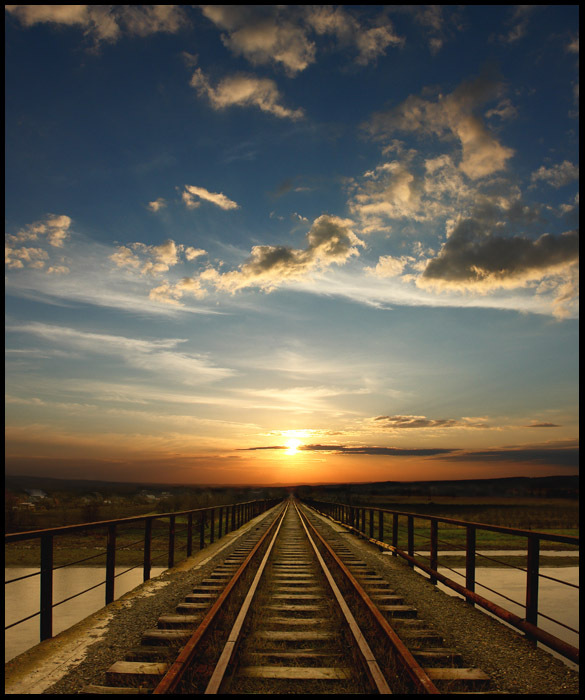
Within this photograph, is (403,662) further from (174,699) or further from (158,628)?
(158,628)

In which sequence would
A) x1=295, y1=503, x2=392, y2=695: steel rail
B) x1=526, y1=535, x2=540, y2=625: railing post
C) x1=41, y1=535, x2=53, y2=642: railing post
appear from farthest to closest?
x1=526, y1=535, x2=540, y2=625: railing post
x1=41, y1=535, x2=53, y2=642: railing post
x1=295, y1=503, x2=392, y2=695: steel rail

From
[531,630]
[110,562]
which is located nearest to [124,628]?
[110,562]

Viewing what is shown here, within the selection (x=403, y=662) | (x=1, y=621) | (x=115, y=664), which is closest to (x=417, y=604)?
(x=403, y=662)

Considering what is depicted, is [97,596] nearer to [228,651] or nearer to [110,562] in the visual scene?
[110,562]

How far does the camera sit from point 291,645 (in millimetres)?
5312

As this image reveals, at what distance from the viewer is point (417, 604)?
753cm

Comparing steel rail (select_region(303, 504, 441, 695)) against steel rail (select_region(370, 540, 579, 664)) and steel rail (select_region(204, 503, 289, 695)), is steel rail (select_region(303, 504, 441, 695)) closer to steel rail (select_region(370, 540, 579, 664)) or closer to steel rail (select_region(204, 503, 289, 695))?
steel rail (select_region(370, 540, 579, 664))

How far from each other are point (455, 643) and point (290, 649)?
2.01 m

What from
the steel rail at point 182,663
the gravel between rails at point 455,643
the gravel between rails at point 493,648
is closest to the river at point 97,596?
the gravel between rails at point 455,643

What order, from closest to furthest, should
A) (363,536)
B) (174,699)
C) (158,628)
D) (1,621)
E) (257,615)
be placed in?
(174,699)
(1,621)
(158,628)
(257,615)
(363,536)

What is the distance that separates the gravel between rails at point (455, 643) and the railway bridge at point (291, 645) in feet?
0.05

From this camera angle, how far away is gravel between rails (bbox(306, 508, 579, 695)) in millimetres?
4613

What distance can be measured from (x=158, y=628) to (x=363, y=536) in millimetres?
12545

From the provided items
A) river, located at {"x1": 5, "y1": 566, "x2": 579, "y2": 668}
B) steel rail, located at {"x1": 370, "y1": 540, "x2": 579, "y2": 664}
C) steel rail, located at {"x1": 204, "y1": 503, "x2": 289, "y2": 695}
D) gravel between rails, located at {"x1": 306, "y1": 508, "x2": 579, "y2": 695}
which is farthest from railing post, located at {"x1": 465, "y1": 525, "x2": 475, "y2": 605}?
river, located at {"x1": 5, "y1": 566, "x2": 579, "y2": 668}
